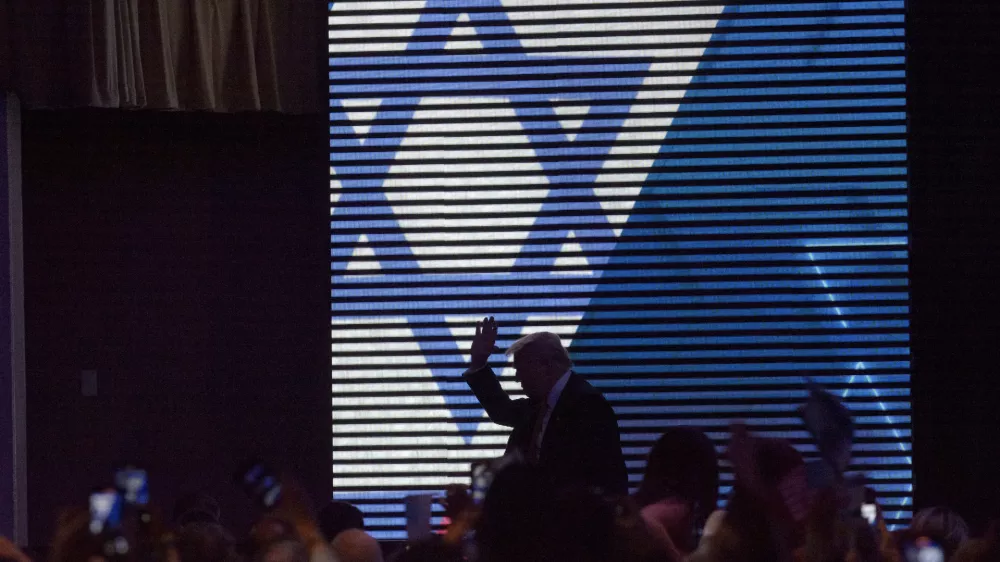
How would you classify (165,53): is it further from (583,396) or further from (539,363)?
(583,396)

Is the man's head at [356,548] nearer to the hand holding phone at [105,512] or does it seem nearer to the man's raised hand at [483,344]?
the hand holding phone at [105,512]

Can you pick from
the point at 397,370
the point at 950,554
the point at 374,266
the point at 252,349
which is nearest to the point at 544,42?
the point at 374,266

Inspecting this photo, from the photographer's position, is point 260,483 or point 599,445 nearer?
point 260,483

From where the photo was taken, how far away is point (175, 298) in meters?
5.22

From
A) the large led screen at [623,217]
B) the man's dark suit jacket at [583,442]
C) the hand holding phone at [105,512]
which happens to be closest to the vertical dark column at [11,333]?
the large led screen at [623,217]

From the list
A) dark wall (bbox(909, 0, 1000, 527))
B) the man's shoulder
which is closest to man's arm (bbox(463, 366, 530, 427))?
the man's shoulder

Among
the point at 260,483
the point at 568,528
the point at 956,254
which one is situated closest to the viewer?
the point at 568,528

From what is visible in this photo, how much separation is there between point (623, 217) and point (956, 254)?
1506mm

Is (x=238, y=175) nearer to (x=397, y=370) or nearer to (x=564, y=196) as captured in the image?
(x=397, y=370)

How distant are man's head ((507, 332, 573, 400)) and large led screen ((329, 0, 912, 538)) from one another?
115 cm

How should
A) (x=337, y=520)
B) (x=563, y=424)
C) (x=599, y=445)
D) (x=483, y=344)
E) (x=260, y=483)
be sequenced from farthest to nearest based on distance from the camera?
(x=483, y=344) < (x=563, y=424) < (x=599, y=445) < (x=337, y=520) < (x=260, y=483)

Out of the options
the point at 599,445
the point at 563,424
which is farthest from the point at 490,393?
the point at 599,445

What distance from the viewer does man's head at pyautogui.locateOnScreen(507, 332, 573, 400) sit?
3848mm

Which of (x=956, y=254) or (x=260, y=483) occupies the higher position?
(x=956, y=254)
